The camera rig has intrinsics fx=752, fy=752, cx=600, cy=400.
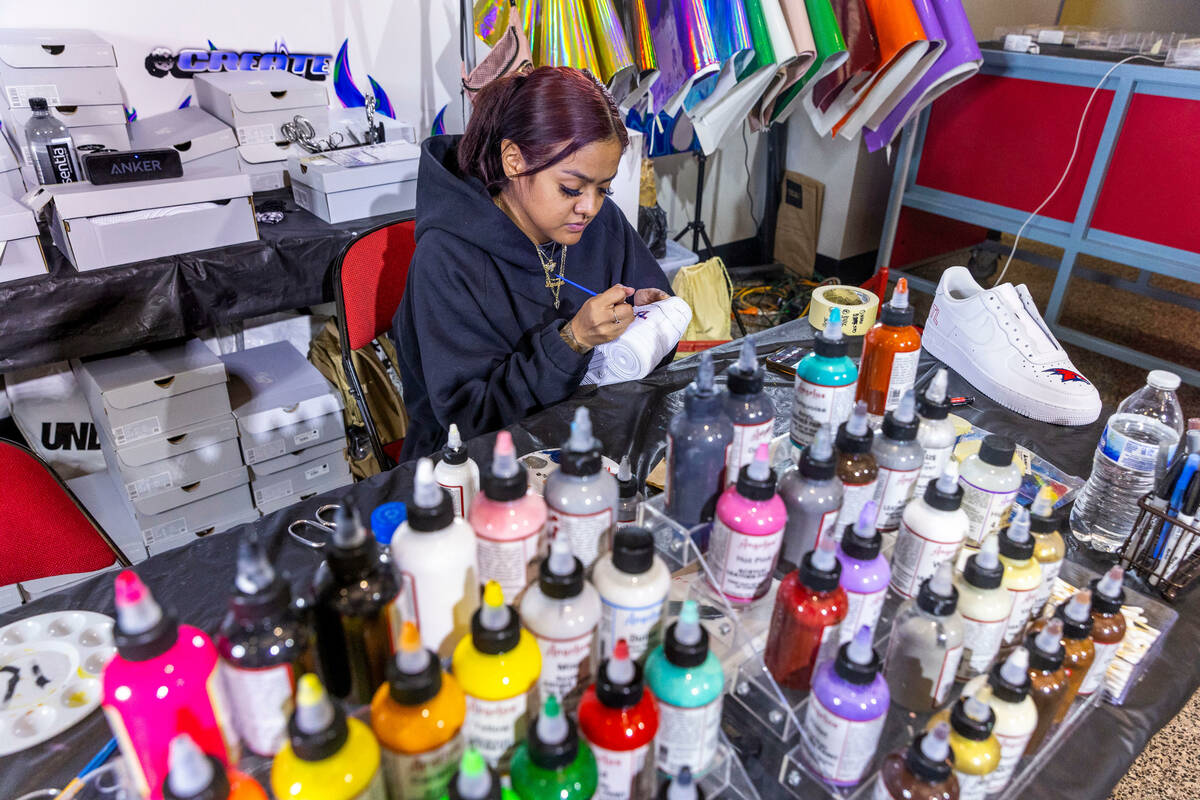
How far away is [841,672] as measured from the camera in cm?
64

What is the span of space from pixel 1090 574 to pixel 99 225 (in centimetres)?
202

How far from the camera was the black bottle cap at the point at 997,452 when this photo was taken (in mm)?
838

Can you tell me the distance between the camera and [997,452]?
841 mm

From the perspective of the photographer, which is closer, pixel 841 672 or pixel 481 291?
pixel 841 672

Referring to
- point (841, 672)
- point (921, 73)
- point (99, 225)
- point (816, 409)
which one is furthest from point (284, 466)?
point (921, 73)

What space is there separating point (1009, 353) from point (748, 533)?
3.10 ft

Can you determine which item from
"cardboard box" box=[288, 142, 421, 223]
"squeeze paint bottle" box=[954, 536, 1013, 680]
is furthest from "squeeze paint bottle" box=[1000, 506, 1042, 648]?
"cardboard box" box=[288, 142, 421, 223]

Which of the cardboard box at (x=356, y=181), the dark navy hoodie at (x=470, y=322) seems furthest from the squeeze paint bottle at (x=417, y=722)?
the cardboard box at (x=356, y=181)

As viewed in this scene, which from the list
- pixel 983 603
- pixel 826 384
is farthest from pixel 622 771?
pixel 826 384

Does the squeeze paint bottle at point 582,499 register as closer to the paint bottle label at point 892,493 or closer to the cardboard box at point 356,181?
the paint bottle label at point 892,493

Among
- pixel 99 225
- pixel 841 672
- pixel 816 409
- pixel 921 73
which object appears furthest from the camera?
pixel 921 73

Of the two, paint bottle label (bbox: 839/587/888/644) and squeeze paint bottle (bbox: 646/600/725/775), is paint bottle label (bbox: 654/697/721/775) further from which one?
paint bottle label (bbox: 839/587/888/644)

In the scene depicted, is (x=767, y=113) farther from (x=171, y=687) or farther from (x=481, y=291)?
(x=171, y=687)

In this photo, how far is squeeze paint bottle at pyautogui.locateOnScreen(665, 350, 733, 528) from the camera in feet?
2.50
